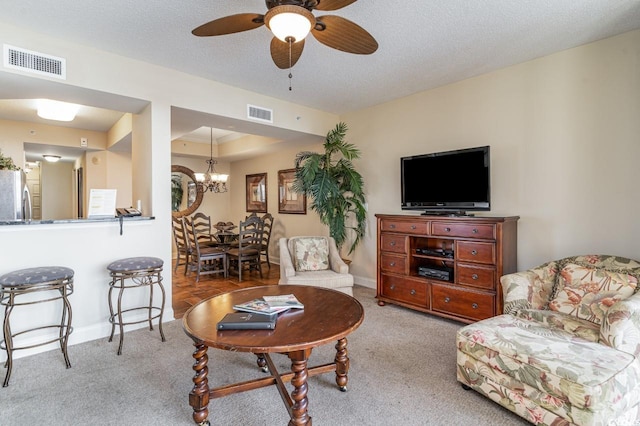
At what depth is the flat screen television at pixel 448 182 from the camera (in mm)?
3184

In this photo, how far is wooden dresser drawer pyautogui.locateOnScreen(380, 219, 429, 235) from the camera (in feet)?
11.4

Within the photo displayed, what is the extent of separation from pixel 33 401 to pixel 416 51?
394cm

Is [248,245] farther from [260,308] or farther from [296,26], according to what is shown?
[296,26]

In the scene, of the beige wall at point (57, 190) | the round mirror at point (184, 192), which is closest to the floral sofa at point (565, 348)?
the round mirror at point (184, 192)

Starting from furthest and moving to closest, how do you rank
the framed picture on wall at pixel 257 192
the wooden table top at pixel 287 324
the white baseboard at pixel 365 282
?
the framed picture on wall at pixel 257 192 < the white baseboard at pixel 365 282 < the wooden table top at pixel 287 324

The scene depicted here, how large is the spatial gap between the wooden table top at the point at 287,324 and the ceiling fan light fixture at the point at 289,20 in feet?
5.39

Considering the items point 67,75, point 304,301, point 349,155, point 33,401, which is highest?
point 67,75

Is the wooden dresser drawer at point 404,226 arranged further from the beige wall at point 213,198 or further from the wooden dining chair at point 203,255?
the beige wall at point 213,198

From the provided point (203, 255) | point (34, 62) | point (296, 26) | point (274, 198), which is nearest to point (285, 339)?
point (296, 26)

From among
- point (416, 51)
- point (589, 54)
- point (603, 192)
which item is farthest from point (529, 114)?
point (416, 51)

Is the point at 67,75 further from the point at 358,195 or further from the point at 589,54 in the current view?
the point at 589,54

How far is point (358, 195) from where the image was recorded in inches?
180

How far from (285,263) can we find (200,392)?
77.8 inches

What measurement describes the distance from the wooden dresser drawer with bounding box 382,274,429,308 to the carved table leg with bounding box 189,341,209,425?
246cm
